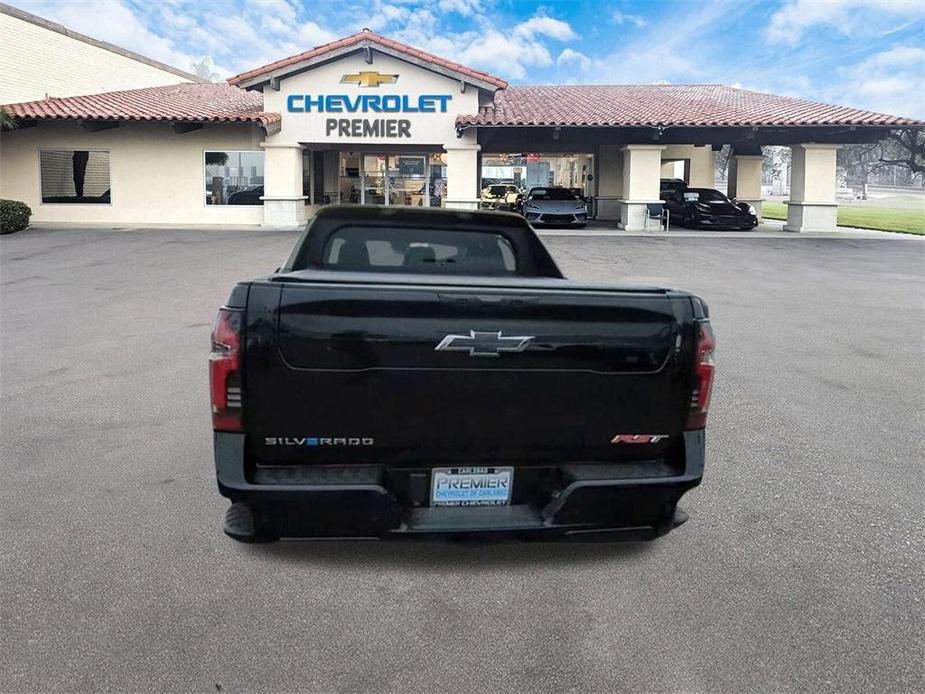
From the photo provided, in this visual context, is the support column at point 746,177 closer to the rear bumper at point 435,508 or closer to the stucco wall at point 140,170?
the stucco wall at point 140,170

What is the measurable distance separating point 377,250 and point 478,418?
201cm

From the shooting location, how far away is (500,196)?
39.0 meters

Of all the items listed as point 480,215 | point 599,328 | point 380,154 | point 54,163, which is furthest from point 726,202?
point 599,328

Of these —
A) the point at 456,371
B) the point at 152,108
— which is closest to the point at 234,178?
the point at 152,108

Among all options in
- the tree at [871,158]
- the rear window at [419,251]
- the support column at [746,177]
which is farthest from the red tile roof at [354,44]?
the tree at [871,158]

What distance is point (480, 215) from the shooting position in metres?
5.05

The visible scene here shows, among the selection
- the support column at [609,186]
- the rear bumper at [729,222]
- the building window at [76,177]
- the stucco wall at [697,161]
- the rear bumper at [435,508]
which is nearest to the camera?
the rear bumper at [435,508]

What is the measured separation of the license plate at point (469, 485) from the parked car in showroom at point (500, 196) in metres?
32.6

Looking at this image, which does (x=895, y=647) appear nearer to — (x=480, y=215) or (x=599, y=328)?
(x=599, y=328)

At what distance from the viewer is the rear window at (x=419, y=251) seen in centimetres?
487

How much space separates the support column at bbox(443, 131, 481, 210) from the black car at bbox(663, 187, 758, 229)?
24.3 feet

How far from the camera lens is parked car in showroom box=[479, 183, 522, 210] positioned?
3659cm

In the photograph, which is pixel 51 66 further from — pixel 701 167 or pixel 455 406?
pixel 455 406

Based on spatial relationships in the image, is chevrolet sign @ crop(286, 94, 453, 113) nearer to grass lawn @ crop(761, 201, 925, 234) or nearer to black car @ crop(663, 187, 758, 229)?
Answer: black car @ crop(663, 187, 758, 229)
